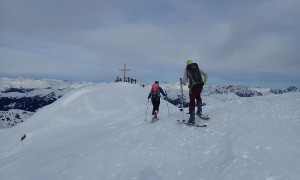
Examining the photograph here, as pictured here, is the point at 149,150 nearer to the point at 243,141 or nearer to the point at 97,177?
the point at 97,177

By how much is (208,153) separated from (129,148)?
14.5ft

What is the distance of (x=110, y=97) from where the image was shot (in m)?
36.8

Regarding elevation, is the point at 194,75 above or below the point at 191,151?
above

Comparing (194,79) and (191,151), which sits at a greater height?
(194,79)

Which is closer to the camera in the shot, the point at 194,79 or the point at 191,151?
the point at 191,151

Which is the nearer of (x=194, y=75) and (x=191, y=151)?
(x=191, y=151)

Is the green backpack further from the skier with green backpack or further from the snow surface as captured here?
the snow surface

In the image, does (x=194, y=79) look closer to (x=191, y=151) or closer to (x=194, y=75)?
(x=194, y=75)

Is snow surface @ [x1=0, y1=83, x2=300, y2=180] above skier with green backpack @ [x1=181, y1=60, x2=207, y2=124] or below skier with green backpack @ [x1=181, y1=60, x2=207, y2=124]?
below

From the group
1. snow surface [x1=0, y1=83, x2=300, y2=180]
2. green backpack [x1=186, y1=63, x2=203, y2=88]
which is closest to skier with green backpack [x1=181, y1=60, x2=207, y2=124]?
green backpack [x1=186, y1=63, x2=203, y2=88]

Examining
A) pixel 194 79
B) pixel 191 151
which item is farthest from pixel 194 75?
pixel 191 151

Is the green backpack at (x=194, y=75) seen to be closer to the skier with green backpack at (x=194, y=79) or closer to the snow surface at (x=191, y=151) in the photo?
the skier with green backpack at (x=194, y=79)

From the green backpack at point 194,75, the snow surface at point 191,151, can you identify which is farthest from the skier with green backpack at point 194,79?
the snow surface at point 191,151

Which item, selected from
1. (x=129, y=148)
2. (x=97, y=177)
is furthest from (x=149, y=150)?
(x=97, y=177)
